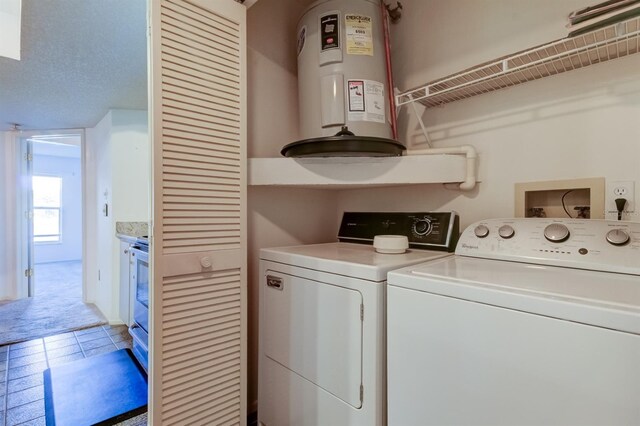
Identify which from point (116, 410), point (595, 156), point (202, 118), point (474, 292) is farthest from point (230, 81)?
point (116, 410)

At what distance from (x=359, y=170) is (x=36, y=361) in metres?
2.93

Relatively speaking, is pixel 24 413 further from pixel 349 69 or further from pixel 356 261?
pixel 349 69

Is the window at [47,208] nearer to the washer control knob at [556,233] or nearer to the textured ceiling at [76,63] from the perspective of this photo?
the textured ceiling at [76,63]

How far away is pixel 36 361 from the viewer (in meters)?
2.42

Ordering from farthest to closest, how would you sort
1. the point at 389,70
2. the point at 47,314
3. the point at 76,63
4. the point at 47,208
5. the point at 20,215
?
the point at 47,208
the point at 20,215
the point at 47,314
the point at 76,63
the point at 389,70

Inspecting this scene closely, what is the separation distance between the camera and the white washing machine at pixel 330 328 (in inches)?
40.1

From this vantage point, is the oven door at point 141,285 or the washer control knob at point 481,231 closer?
the washer control knob at point 481,231

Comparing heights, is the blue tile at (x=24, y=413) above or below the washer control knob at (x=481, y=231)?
below

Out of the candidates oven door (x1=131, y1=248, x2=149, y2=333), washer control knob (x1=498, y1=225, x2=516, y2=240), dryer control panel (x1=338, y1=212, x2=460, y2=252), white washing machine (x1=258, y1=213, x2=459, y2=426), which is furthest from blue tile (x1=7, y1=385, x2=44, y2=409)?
washer control knob (x1=498, y1=225, x2=516, y2=240)

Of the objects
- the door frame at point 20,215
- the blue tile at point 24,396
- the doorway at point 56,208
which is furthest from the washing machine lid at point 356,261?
the doorway at point 56,208

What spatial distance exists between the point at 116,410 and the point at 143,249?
1.04 metres

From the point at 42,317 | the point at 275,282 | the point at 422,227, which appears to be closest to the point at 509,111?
the point at 422,227

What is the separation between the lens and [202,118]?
4.28 ft

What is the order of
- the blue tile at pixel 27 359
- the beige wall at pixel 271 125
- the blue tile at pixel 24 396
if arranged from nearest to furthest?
1. the beige wall at pixel 271 125
2. the blue tile at pixel 24 396
3. the blue tile at pixel 27 359
